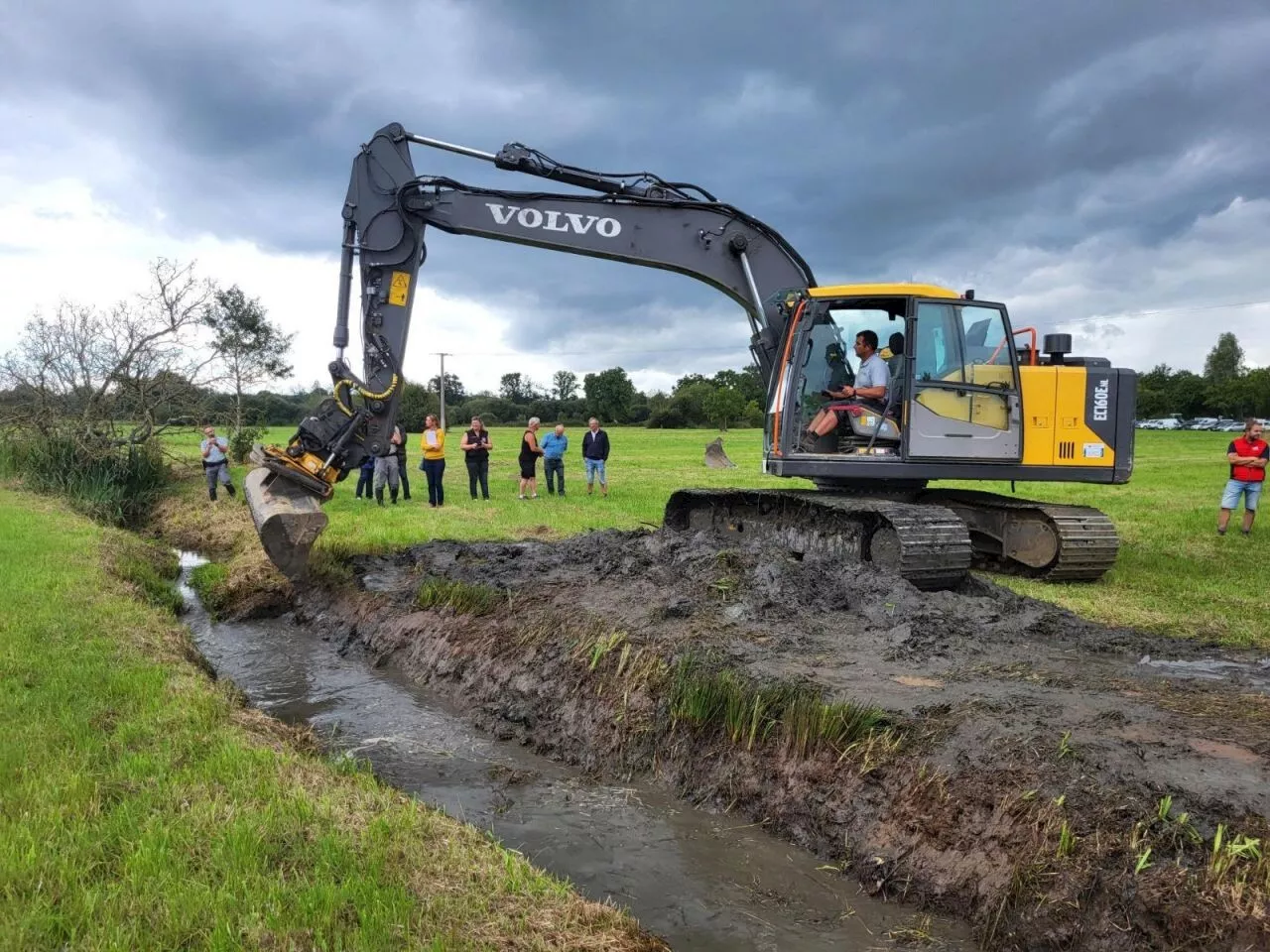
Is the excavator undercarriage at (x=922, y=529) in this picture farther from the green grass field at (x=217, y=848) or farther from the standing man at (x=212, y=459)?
the standing man at (x=212, y=459)

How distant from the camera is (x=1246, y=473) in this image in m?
12.5

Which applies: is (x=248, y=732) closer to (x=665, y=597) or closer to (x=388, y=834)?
(x=388, y=834)

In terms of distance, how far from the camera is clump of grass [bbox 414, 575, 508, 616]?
25.1 ft

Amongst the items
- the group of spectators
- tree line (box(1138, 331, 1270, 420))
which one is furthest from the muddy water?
tree line (box(1138, 331, 1270, 420))

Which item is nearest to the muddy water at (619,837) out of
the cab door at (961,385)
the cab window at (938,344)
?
the cab door at (961,385)

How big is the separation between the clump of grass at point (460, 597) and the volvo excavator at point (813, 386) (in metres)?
1.23

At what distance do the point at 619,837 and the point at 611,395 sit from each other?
94.4m

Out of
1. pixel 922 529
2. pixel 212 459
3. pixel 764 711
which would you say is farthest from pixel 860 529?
pixel 212 459

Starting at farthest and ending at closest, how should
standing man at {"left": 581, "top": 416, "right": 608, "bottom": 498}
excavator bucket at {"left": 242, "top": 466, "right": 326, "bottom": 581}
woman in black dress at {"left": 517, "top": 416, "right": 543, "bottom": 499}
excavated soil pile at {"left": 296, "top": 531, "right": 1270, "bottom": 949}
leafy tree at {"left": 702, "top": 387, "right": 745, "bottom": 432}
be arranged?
leafy tree at {"left": 702, "top": 387, "right": 745, "bottom": 432}, standing man at {"left": 581, "top": 416, "right": 608, "bottom": 498}, woman in black dress at {"left": 517, "top": 416, "right": 543, "bottom": 499}, excavator bucket at {"left": 242, "top": 466, "right": 326, "bottom": 581}, excavated soil pile at {"left": 296, "top": 531, "right": 1270, "bottom": 949}

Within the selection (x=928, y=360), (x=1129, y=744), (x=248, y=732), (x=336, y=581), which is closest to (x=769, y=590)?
(x=928, y=360)

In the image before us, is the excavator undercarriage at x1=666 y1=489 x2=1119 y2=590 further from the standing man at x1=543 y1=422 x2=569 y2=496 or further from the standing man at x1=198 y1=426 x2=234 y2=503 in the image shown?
the standing man at x1=198 y1=426 x2=234 y2=503

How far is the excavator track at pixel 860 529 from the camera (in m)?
7.86

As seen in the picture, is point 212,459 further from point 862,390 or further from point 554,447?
point 862,390

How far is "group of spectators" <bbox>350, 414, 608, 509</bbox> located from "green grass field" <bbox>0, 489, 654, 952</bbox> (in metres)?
10.4
